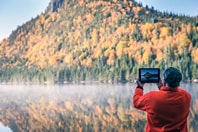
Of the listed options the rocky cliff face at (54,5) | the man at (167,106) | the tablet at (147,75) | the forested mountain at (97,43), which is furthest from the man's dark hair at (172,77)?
the rocky cliff face at (54,5)

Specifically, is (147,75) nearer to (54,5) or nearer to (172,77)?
(172,77)

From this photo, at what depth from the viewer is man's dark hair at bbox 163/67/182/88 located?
9.79 feet

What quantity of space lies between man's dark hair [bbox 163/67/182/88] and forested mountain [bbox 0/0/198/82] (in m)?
49.5

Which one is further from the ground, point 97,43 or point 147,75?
point 97,43

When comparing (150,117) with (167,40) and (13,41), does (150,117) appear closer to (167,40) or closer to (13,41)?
(167,40)

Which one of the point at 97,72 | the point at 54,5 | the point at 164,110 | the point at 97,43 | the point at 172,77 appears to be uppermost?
the point at 54,5

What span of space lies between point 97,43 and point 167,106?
101m

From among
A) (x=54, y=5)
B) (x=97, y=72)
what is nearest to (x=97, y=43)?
(x=97, y=72)

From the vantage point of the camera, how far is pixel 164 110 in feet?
9.86

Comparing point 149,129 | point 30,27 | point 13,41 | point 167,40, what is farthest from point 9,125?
point 30,27

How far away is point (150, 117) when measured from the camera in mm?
3020

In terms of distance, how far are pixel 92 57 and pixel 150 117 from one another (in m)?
87.2

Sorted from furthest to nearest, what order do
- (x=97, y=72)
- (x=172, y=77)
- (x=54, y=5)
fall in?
(x=54, y=5) → (x=97, y=72) → (x=172, y=77)

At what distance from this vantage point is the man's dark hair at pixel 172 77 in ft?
9.79
